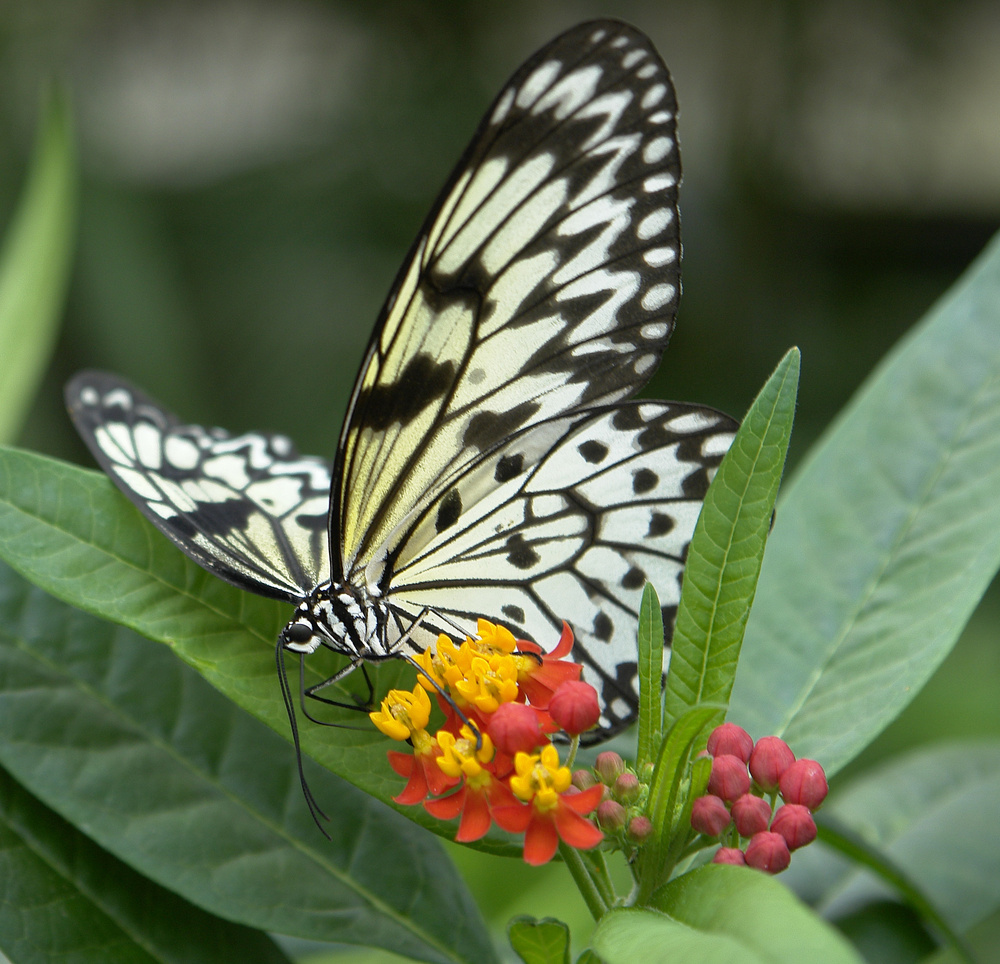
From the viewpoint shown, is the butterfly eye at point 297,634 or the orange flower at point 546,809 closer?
the orange flower at point 546,809

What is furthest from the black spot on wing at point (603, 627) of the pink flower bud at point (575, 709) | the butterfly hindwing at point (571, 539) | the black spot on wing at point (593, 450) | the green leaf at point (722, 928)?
the green leaf at point (722, 928)

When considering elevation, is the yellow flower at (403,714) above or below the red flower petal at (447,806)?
above

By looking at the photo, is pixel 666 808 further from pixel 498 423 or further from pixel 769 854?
pixel 498 423

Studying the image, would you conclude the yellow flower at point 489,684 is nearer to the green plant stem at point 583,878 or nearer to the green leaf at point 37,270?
the green plant stem at point 583,878

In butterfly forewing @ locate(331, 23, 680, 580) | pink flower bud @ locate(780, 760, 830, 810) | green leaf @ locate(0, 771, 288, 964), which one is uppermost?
butterfly forewing @ locate(331, 23, 680, 580)

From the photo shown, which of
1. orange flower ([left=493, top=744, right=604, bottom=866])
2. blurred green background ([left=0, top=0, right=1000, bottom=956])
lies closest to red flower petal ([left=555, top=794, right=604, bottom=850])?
orange flower ([left=493, top=744, right=604, bottom=866])

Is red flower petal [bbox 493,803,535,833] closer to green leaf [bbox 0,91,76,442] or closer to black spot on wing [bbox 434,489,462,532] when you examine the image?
black spot on wing [bbox 434,489,462,532]

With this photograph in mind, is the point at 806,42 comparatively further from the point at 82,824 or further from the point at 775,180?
the point at 82,824
